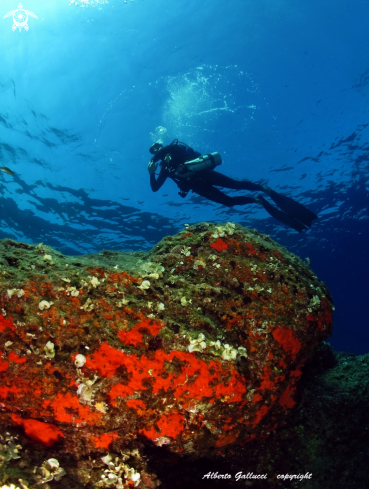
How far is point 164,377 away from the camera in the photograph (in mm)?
2688

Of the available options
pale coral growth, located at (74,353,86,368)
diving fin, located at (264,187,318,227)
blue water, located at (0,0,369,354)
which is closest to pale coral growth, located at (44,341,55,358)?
pale coral growth, located at (74,353,86,368)

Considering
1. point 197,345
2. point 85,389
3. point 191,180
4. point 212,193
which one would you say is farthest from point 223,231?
point 212,193

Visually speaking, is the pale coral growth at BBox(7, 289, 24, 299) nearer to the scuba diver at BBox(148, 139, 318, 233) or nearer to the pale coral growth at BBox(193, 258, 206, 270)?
the pale coral growth at BBox(193, 258, 206, 270)

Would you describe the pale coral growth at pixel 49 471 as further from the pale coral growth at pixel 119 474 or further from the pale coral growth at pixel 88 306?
the pale coral growth at pixel 88 306

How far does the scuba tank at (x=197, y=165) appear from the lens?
27.5 ft

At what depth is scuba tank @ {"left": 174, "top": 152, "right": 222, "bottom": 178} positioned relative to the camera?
8375mm

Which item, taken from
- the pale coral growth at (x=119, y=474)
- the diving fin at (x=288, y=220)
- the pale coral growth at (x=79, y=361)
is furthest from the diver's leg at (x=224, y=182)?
the pale coral growth at (x=119, y=474)

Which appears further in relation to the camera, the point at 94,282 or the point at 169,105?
the point at 169,105

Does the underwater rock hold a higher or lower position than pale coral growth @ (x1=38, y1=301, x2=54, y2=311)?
lower

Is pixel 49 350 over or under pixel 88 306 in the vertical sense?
under

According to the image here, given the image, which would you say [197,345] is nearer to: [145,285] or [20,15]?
[145,285]

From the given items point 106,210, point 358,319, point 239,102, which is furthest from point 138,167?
point 358,319

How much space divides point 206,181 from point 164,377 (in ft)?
26.1

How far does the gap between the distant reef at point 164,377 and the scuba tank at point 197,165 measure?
525cm
